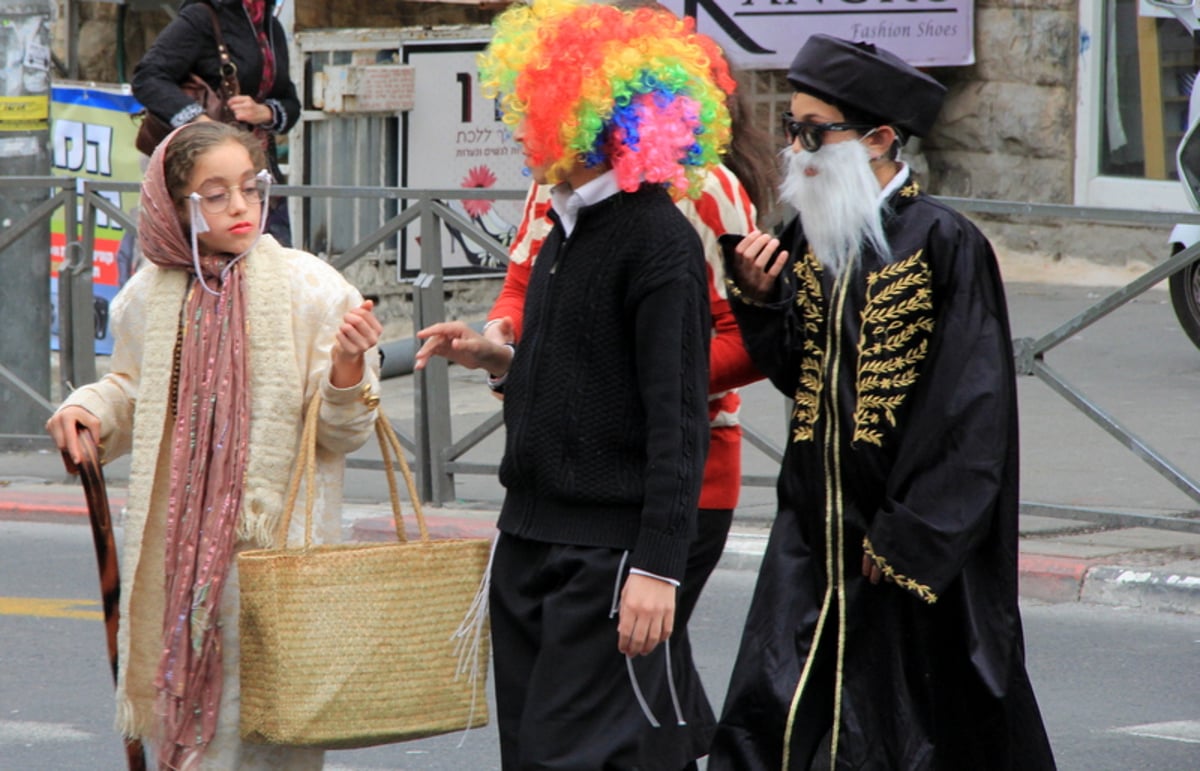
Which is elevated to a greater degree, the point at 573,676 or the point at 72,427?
the point at 72,427

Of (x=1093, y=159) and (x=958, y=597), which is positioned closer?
(x=958, y=597)

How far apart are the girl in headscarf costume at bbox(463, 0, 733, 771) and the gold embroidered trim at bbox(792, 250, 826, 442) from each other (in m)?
0.31

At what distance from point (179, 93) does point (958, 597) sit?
583 centimetres

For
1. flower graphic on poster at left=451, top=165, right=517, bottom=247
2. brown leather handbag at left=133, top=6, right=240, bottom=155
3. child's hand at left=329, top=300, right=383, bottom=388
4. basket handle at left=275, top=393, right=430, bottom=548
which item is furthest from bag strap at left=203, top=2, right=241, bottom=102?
child's hand at left=329, top=300, right=383, bottom=388

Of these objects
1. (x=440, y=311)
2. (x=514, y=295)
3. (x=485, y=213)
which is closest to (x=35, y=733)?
(x=514, y=295)

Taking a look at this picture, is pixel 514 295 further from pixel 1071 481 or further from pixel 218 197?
pixel 1071 481

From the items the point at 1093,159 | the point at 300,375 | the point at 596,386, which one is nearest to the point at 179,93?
the point at 300,375

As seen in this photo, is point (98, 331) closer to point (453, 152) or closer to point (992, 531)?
point (453, 152)

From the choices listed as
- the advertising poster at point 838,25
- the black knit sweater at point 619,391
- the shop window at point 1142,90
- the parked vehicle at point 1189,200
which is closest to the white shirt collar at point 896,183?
the black knit sweater at point 619,391

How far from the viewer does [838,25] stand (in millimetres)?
13109

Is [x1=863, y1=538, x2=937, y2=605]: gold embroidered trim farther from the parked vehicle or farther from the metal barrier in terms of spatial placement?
the parked vehicle

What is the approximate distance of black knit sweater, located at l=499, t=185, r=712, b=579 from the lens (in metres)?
3.34

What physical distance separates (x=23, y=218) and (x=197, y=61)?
136 centimetres

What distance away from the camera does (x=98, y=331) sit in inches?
456
